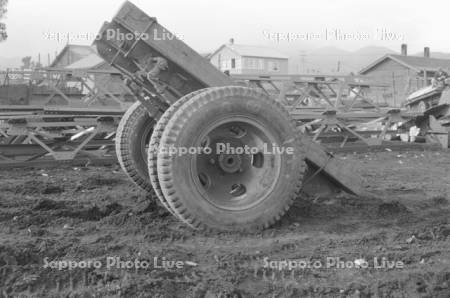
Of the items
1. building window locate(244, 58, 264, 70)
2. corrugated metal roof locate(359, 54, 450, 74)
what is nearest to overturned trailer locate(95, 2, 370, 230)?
corrugated metal roof locate(359, 54, 450, 74)

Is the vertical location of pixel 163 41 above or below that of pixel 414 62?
below

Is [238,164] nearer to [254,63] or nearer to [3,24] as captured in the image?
[3,24]

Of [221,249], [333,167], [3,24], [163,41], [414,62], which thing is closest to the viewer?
[221,249]

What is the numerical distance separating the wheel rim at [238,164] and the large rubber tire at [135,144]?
4.30 ft

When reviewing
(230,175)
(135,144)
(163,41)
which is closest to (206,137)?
(230,175)

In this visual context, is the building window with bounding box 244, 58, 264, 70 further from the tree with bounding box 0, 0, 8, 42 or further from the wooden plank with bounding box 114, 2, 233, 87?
the wooden plank with bounding box 114, 2, 233, 87

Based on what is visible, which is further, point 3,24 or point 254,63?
point 254,63

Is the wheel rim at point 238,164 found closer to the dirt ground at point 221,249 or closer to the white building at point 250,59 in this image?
the dirt ground at point 221,249

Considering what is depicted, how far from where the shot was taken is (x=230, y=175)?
4.55 meters

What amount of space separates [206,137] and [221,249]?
3.15 ft

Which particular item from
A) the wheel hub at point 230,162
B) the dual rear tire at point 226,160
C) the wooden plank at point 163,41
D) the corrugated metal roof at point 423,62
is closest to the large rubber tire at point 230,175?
the dual rear tire at point 226,160

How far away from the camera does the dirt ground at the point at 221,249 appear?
3.23 metres

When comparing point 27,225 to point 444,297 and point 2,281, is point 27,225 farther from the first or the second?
point 444,297

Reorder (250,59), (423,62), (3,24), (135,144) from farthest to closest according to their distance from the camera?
1. (250,59)
2. (423,62)
3. (3,24)
4. (135,144)
